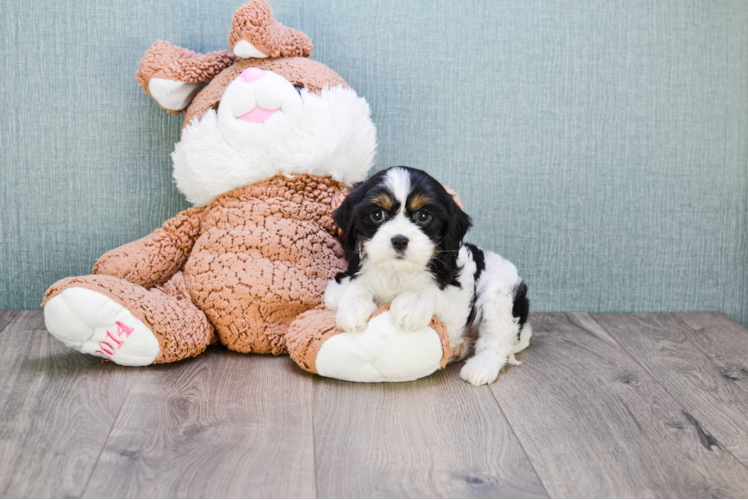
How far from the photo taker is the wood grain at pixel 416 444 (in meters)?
1.24

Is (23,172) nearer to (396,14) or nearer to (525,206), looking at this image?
(396,14)

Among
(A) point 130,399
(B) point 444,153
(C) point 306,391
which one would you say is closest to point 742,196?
(B) point 444,153

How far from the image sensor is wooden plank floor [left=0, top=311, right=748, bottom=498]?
124cm

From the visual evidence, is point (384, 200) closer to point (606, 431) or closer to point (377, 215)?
point (377, 215)

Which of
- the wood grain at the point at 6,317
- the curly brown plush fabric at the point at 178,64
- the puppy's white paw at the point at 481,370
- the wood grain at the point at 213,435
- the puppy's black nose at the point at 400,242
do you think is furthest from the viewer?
the wood grain at the point at 6,317

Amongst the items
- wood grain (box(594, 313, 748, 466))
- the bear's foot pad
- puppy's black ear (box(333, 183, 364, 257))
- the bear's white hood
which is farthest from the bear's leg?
wood grain (box(594, 313, 748, 466))

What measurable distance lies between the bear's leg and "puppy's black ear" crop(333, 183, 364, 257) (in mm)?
514

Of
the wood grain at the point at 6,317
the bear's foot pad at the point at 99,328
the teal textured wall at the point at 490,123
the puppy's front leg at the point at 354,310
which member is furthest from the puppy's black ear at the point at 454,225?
the wood grain at the point at 6,317

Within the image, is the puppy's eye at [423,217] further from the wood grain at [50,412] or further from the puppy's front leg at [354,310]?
the wood grain at [50,412]

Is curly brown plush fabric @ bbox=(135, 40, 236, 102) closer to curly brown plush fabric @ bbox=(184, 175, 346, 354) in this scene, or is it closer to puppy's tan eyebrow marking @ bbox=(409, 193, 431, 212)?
curly brown plush fabric @ bbox=(184, 175, 346, 354)

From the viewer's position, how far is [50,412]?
1.50 metres

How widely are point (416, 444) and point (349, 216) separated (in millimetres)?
599

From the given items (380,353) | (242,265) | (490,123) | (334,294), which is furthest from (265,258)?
(490,123)

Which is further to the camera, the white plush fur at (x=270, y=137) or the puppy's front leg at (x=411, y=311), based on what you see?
the white plush fur at (x=270, y=137)
